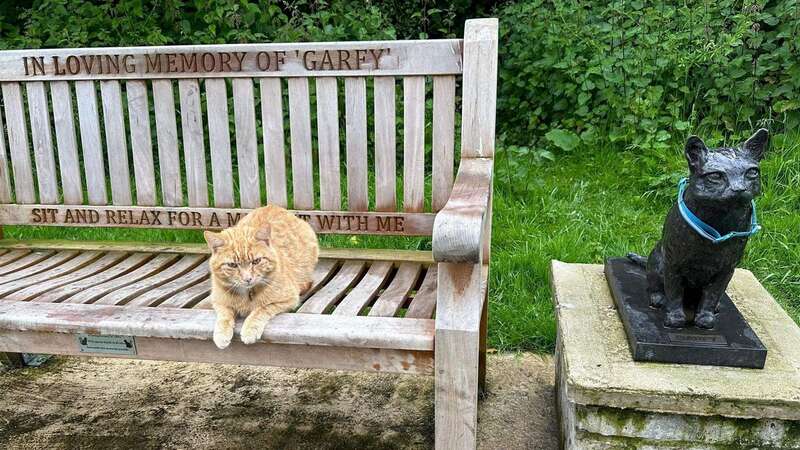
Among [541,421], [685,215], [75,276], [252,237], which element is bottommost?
[541,421]

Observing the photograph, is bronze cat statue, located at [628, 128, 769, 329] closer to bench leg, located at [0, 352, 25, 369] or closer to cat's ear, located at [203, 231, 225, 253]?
cat's ear, located at [203, 231, 225, 253]

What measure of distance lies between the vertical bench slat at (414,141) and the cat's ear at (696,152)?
91 cm

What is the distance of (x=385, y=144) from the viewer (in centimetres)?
229

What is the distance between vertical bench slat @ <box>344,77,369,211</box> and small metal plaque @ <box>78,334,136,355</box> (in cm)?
90

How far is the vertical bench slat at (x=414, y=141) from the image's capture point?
2.22 metres

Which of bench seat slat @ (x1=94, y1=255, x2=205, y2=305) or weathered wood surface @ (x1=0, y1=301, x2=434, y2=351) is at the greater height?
weathered wood surface @ (x1=0, y1=301, x2=434, y2=351)

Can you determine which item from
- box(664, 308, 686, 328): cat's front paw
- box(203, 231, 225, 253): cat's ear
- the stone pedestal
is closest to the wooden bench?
box(203, 231, 225, 253): cat's ear

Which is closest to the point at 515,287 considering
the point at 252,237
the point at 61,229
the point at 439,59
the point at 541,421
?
the point at 541,421

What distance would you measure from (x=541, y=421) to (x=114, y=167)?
72.9 inches

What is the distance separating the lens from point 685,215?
1643mm

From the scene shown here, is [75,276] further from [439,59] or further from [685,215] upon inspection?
[685,215]

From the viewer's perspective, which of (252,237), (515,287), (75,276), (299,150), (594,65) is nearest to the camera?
(252,237)

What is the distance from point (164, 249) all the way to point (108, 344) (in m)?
0.71

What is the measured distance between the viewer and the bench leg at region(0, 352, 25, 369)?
2809 millimetres
